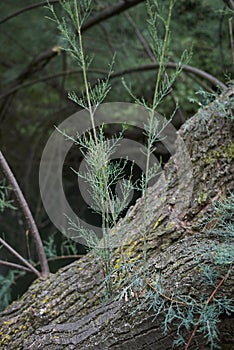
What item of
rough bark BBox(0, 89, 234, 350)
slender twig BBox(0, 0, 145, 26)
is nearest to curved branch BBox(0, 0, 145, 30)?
slender twig BBox(0, 0, 145, 26)

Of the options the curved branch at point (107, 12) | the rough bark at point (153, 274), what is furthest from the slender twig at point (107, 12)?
the rough bark at point (153, 274)

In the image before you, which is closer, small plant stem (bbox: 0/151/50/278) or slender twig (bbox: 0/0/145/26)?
small plant stem (bbox: 0/151/50/278)

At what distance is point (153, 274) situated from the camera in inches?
31.4

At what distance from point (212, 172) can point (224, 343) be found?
0.30m

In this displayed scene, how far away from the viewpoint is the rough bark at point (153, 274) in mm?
773

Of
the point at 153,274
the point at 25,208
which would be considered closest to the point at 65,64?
the point at 25,208

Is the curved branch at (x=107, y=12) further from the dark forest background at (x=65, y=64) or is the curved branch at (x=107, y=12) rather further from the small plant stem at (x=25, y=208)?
the small plant stem at (x=25, y=208)

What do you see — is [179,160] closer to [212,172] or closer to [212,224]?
[212,172]

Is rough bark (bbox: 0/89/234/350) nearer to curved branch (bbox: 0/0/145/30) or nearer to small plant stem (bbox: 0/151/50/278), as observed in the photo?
small plant stem (bbox: 0/151/50/278)

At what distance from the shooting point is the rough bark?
77cm

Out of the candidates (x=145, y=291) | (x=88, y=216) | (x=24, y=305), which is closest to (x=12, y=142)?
(x=88, y=216)

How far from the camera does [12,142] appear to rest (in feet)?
11.9

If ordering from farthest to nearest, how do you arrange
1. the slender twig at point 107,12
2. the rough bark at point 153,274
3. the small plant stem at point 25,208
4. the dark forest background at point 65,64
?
the dark forest background at point 65,64 → the slender twig at point 107,12 → the small plant stem at point 25,208 → the rough bark at point 153,274

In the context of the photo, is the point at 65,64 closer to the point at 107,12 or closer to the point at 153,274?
the point at 107,12
